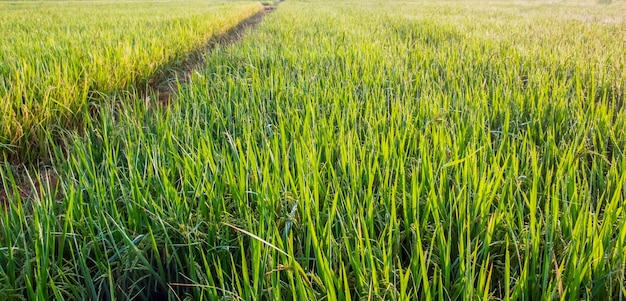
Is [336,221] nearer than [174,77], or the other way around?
[336,221]

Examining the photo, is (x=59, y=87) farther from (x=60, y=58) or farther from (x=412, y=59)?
(x=412, y=59)

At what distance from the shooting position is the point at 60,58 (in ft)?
9.16

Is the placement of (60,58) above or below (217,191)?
above

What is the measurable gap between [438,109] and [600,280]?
0.96 meters

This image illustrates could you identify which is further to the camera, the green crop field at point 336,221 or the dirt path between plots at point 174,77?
the dirt path between plots at point 174,77

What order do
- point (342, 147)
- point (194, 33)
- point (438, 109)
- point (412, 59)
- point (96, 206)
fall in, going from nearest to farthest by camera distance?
point (96, 206) < point (342, 147) < point (438, 109) < point (412, 59) < point (194, 33)

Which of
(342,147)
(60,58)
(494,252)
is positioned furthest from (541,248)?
(60,58)

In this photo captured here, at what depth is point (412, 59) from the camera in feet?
9.16

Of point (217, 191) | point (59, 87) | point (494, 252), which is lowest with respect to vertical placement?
point (494, 252)

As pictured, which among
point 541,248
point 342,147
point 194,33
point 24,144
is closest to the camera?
point 541,248

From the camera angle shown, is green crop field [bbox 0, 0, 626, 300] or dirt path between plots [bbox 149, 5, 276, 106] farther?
dirt path between plots [bbox 149, 5, 276, 106]

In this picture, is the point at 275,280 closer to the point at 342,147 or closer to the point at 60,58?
the point at 342,147

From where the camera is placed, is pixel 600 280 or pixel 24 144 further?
pixel 24 144

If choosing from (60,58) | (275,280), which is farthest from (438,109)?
(60,58)
